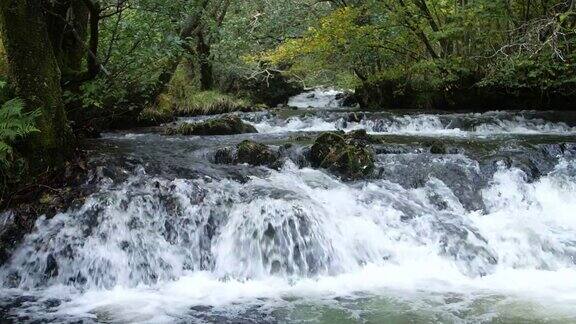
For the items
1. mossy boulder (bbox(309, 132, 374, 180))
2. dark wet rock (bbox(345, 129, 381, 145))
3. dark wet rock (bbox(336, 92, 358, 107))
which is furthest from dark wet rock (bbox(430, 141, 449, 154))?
dark wet rock (bbox(336, 92, 358, 107))

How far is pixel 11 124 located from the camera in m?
6.55

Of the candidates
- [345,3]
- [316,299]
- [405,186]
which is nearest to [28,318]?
[316,299]

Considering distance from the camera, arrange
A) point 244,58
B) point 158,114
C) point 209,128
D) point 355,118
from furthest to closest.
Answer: point 244,58 → point 158,114 → point 355,118 → point 209,128

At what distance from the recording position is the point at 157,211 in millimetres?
7074

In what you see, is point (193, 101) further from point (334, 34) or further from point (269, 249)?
point (269, 249)

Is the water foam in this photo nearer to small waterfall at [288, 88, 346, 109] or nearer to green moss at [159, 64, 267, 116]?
green moss at [159, 64, 267, 116]

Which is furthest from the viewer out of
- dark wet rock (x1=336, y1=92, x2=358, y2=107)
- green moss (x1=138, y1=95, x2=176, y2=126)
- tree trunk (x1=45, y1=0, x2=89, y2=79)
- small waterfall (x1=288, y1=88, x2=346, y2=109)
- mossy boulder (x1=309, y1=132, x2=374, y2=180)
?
small waterfall (x1=288, y1=88, x2=346, y2=109)

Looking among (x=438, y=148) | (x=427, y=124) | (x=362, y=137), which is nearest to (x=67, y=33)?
(x=362, y=137)

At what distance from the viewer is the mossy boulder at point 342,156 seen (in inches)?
355

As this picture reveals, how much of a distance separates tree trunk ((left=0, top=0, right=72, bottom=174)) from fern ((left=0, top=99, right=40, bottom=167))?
377 millimetres

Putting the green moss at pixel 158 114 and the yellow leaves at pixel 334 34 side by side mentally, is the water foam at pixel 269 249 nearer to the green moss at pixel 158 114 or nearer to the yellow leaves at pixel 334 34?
the green moss at pixel 158 114

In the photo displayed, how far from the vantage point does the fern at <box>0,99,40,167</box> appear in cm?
655

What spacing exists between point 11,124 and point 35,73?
39.7 inches

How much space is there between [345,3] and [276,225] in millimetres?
15924
